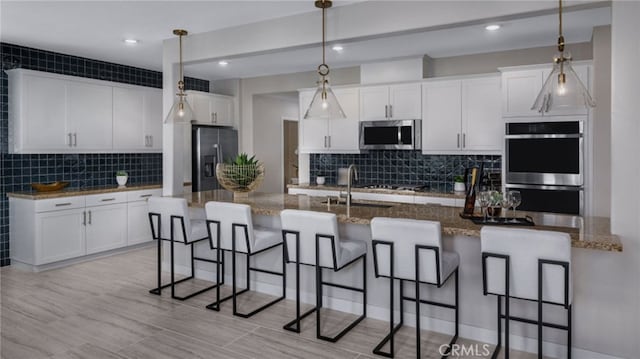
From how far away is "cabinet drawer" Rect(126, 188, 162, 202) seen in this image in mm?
5777

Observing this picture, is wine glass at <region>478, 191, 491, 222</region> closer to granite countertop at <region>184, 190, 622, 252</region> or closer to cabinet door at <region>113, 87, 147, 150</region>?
granite countertop at <region>184, 190, 622, 252</region>

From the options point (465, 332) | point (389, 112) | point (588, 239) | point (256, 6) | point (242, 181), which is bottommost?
point (465, 332)

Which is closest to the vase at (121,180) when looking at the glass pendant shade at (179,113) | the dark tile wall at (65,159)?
the dark tile wall at (65,159)

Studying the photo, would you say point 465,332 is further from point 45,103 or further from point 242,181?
point 45,103

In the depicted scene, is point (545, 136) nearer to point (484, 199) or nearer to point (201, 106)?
point (484, 199)

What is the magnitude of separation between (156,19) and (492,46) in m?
3.62

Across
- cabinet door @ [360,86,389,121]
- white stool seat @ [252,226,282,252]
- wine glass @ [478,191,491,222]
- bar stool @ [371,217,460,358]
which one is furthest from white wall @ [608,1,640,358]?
cabinet door @ [360,86,389,121]

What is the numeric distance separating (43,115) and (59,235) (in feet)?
4.53

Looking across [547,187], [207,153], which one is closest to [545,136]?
[547,187]

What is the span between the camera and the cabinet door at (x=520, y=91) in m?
4.66

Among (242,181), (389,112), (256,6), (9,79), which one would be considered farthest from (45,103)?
(389,112)

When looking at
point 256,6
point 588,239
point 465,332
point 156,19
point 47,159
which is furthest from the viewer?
point 47,159

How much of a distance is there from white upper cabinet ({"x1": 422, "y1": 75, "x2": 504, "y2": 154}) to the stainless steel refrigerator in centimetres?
310

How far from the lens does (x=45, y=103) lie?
16.6 feet
